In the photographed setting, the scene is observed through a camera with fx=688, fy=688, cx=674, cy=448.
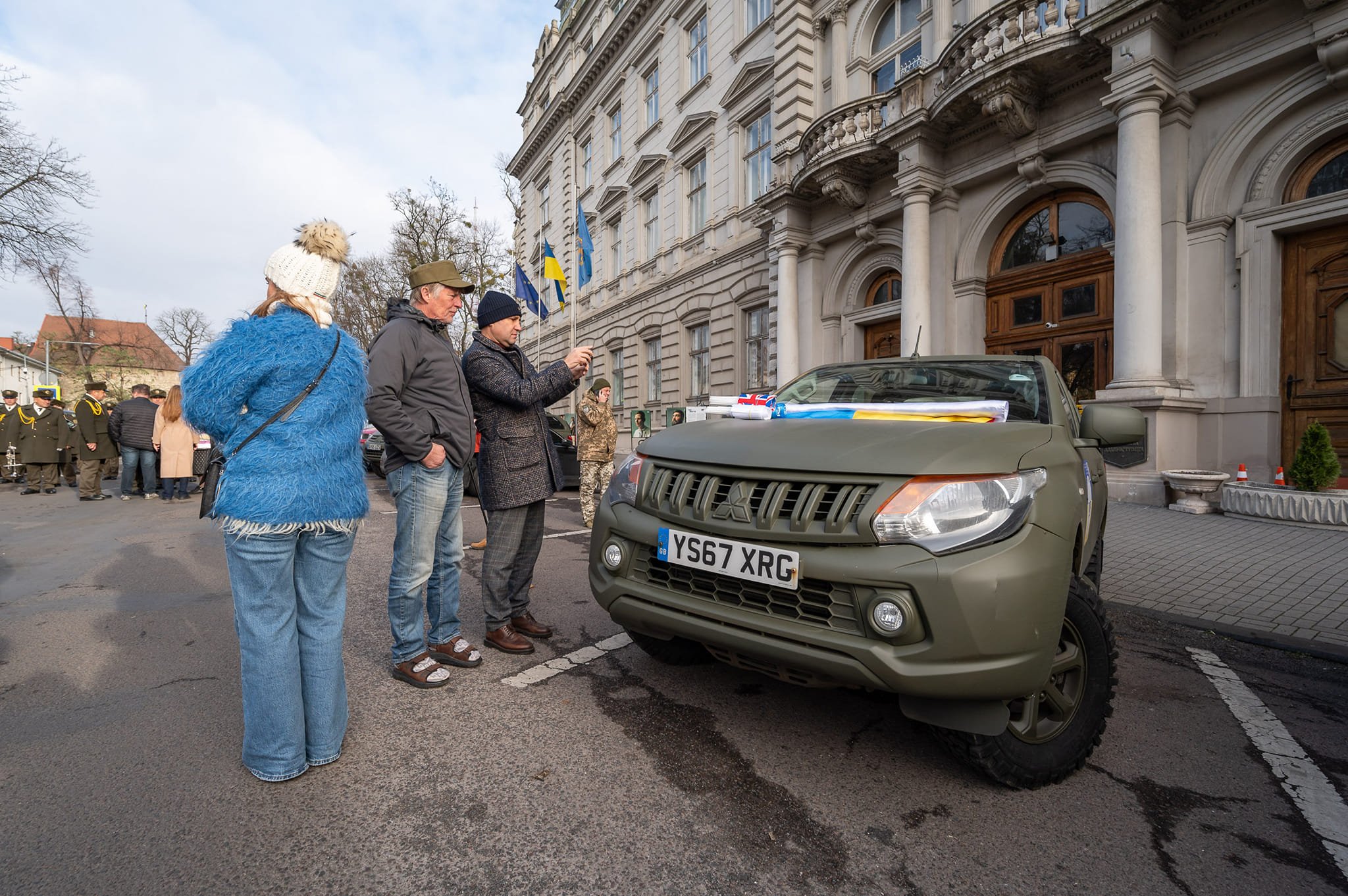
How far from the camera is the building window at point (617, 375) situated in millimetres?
24219

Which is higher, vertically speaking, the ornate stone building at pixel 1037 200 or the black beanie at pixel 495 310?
the ornate stone building at pixel 1037 200

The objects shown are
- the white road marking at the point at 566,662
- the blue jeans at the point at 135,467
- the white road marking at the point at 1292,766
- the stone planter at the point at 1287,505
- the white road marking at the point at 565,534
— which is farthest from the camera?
Result: the blue jeans at the point at 135,467

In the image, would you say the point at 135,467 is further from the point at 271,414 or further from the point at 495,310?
the point at 271,414

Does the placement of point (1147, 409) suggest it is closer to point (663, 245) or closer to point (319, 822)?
point (319, 822)

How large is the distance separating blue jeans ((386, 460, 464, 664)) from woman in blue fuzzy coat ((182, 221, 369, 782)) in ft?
1.93

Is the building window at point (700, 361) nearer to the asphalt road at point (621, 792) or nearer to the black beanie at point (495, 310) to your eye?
the black beanie at point (495, 310)

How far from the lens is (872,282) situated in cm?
1465

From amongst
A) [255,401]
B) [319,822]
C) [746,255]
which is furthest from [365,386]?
[746,255]

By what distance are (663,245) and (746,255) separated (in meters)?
4.57

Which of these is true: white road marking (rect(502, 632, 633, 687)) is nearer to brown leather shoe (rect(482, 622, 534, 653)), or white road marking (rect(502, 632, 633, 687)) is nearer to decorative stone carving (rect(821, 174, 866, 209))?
brown leather shoe (rect(482, 622, 534, 653))

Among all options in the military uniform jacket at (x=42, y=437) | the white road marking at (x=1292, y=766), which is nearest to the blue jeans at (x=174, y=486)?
the military uniform jacket at (x=42, y=437)

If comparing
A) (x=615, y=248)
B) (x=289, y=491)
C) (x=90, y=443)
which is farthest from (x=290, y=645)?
(x=615, y=248)

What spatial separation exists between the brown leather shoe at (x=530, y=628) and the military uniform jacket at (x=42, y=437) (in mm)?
14173

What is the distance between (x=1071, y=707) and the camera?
233cm
